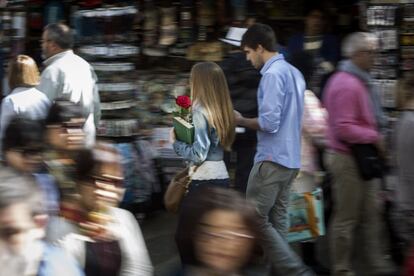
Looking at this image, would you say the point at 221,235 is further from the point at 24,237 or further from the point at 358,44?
the point at 358,44

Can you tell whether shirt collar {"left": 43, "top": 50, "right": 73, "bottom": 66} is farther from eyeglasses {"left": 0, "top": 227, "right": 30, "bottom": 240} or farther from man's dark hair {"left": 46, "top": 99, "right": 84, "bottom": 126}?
eyeglasses {"left": 0, "top": 227, "right": 30, "bottom": 240}

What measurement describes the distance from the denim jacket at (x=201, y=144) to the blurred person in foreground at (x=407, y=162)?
3.75ft

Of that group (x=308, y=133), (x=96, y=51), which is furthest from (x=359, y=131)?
(x=96, y=51)

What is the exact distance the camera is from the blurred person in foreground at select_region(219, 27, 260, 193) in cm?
670

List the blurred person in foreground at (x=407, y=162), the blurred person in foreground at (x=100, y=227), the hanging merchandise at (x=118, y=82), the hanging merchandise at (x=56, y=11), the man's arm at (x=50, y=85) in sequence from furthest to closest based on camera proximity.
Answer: the hanging merchandise at (x=56, y=11) < the hanging merchandise at (x=118, y=82) < the man's arm at (x=50, y=85) < the blurred person in foreground at (x=407, y=162) < the blurred person in foreground at (x=100, y=227)

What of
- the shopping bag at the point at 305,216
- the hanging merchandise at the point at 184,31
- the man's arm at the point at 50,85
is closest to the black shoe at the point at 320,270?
the shopping bag at the point at 305,216

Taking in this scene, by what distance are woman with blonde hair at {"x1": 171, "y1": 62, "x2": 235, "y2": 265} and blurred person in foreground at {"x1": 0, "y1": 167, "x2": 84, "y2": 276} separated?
285 centimetres

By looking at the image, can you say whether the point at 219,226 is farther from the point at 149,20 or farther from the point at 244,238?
the point at 149,20

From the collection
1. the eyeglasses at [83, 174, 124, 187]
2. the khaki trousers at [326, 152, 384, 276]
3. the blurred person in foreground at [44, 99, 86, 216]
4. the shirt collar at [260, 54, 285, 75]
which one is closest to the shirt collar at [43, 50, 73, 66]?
the shirt collar at [260, 54, 285, 75]

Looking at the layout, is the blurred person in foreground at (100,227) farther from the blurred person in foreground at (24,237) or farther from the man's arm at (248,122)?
the man's arm at (248,122)

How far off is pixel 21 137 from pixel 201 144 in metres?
1.91

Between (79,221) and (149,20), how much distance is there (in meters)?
6.07

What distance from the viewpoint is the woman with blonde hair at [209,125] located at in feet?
20.0

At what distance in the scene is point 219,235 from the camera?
3.04m
